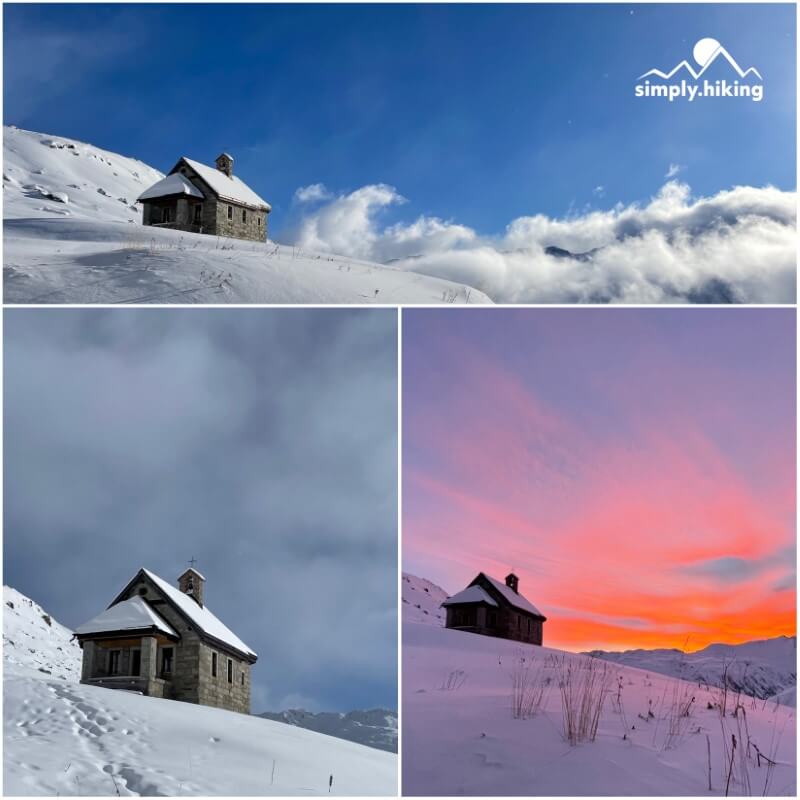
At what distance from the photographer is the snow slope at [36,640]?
2975cm

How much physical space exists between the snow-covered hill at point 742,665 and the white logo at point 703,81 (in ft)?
28.6

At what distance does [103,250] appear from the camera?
16859 mm

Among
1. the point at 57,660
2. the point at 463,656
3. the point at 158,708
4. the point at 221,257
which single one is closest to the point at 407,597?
the point at 463,656

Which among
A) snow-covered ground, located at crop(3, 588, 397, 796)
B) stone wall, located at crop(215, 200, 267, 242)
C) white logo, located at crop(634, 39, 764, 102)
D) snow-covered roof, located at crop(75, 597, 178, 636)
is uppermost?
stone wall, located at crop(215, 200, 267, 242)

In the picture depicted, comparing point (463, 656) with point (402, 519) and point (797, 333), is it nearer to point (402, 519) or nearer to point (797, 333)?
point (402, 519)

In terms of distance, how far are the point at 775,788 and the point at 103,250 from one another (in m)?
14.0

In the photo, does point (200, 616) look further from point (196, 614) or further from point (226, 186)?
point (226, 186)

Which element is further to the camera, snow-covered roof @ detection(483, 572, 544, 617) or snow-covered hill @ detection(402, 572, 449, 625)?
snow-covered roof @ detection(483, 572, 544, 617)

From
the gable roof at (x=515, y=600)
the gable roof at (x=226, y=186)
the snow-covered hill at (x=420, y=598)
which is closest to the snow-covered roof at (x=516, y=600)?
the gable roof at (x=515, y=600)

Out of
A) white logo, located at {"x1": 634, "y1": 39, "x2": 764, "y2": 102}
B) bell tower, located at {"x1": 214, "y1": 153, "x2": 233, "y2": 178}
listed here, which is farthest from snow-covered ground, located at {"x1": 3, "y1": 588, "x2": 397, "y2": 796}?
bell tower, located at {"x1": 214, "y1": 153, "x2": 233, "y2": 178}

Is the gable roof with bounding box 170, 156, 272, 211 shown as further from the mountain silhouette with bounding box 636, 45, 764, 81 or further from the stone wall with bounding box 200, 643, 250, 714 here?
the mountain silhouette with bounding box 636, 45, 764, 81

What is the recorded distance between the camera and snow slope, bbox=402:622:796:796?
986 centimetres

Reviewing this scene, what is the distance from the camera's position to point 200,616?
2081 cm

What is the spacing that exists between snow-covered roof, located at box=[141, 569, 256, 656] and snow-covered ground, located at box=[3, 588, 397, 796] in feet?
17.3
